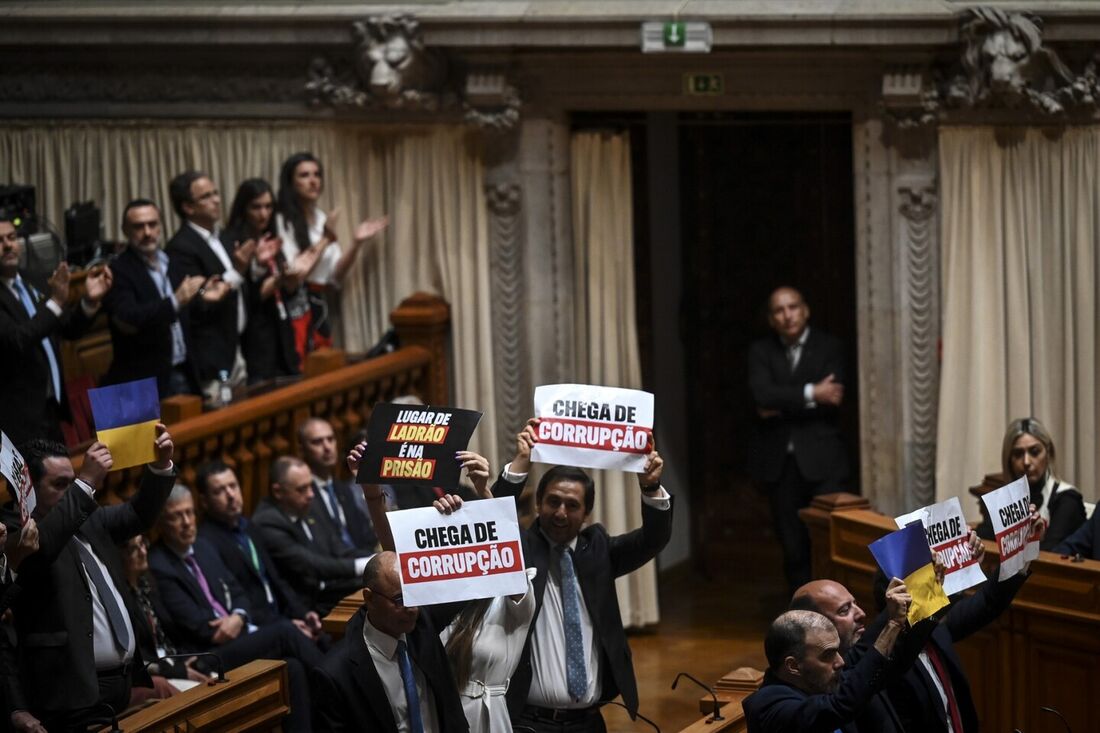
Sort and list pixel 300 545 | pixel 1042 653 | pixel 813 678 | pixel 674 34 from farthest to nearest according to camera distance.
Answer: pixel 674 34
pixel 300 545
pixel 1042 653
pixel 813 678

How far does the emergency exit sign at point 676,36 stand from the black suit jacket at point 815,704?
470 centimetres

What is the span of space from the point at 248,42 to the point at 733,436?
3756 mm

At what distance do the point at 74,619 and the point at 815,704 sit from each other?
2.65 meters

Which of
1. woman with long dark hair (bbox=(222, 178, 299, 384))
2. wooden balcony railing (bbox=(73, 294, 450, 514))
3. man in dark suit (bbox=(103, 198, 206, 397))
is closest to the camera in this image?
wooden balcony railing (bbox=(73, 294, 450, 514))

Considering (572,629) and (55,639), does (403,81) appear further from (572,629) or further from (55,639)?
(55,639)

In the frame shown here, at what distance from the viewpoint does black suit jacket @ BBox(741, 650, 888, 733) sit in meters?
5.91

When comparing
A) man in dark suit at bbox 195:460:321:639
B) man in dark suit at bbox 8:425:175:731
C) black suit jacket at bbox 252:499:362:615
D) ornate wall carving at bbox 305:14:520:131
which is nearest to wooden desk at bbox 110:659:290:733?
man in dark suit at bbox 8:425:175:731

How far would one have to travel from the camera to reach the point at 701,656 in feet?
34.4

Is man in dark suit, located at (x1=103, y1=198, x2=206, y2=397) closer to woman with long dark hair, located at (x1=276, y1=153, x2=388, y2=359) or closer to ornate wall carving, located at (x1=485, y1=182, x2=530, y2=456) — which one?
woman with long dark hair, located at (x1=276, y1=153, x2=388, y2=359)

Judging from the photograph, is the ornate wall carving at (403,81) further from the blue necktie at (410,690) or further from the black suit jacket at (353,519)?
the blue necktie at (410,690)

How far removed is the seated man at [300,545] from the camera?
8906 mm

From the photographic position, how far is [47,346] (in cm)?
884

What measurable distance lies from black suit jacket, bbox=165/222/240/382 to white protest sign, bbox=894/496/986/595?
14.1ft

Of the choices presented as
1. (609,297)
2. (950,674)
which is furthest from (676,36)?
(950,674)
